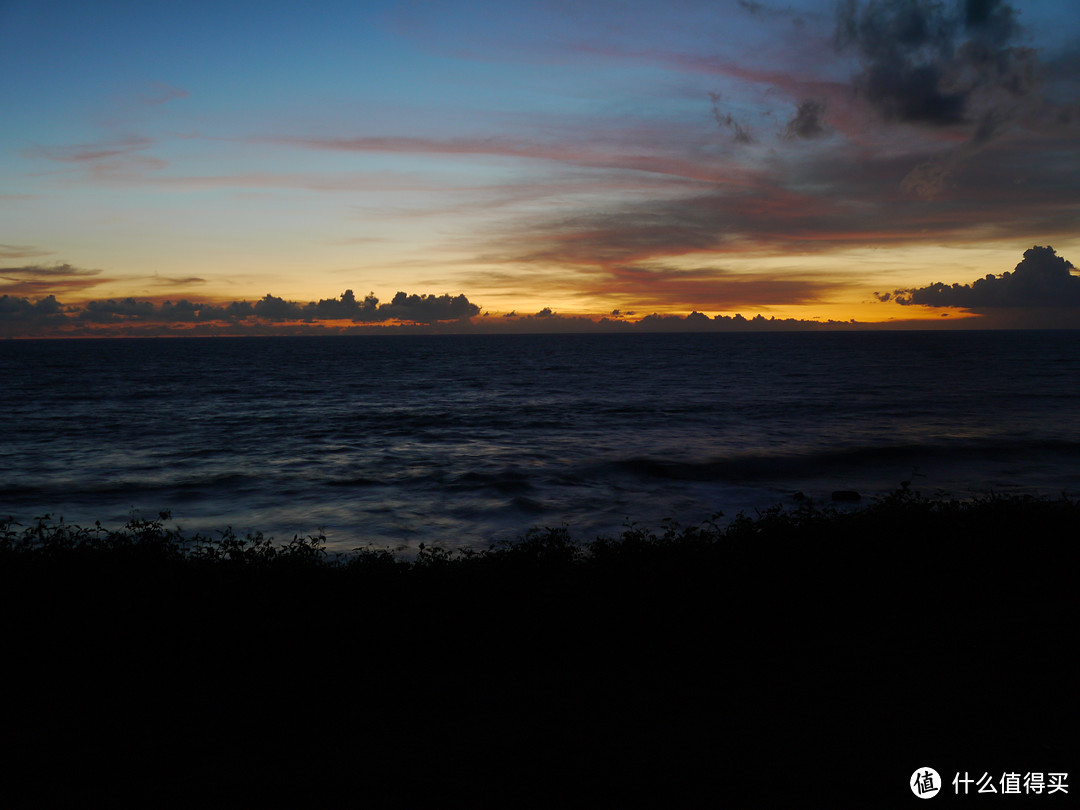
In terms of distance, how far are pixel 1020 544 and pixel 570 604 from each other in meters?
8.14

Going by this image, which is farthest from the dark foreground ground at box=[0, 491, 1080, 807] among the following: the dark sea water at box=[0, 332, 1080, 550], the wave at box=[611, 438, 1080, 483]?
the wave at box=[611, 438, 1080, 483]

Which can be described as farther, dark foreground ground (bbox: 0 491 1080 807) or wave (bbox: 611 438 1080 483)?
wave (bbox: 611 438 1080 483)

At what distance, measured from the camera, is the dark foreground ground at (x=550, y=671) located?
5.80 m

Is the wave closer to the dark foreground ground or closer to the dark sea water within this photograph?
the dark sea water

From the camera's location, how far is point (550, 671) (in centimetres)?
762

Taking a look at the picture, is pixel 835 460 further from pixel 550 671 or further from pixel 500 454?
pixel 550 671

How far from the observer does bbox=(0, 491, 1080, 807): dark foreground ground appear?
5801 millimetres

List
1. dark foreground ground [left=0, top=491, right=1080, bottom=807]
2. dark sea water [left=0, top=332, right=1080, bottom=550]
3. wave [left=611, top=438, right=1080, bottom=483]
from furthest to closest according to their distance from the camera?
wave [left=611, top=438, right=1080, bottom=483] < dark sea water [left=0, top=332, right=1080, bottom=550] < dark foreground ground [left=0, top=491, right=1080, bottom=807]

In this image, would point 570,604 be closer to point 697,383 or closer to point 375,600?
point 375,600

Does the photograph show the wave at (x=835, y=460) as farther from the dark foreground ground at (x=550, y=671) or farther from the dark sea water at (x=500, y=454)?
the dark foreground ground at (x=550, y=671)

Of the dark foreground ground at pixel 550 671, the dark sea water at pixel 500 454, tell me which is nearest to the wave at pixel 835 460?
the dark sea water at pixel 500 454

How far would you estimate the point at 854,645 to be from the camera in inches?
318

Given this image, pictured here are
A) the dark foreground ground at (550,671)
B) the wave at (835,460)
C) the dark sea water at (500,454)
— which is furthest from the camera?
the wave at (835,460)

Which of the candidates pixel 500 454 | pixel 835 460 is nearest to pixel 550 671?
pixel 500 454
